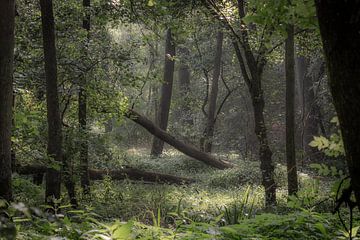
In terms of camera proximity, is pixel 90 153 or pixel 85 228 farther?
pixel 90 153

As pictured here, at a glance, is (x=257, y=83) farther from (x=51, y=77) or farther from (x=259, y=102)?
(x=51, y=77)

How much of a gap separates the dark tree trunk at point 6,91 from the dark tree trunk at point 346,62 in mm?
3091

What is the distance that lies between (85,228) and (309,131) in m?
17.9

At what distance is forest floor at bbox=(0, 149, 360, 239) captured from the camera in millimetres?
3609

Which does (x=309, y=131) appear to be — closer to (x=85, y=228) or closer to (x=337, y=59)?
(x=85, y=228)

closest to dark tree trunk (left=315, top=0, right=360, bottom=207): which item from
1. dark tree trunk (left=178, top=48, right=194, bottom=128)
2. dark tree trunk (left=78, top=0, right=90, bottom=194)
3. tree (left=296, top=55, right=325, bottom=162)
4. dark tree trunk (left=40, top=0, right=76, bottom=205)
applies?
dark tree trunk (left=40, top=0, right=76, bottom=205)

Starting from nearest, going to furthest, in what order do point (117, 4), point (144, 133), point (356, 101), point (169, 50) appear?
1. point (356, 101)
2. point (117, 4)
3. point (169, 50)
4. point (144, 133)

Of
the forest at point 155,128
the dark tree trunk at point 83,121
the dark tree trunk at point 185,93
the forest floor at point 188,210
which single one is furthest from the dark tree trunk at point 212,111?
the dark tree trunk at point 83,121

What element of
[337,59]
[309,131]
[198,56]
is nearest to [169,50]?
[198,56]

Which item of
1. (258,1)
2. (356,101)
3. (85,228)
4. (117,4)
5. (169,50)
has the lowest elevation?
(85,228)

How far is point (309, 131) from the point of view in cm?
2047

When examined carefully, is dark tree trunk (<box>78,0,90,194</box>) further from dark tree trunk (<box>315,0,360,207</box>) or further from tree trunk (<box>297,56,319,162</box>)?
tree trunk (<box>297,56,319,162</box>)

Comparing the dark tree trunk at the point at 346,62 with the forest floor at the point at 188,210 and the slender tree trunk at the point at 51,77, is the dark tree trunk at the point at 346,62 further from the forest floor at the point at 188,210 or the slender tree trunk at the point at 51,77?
the slender tree trunk at the point at 51,77

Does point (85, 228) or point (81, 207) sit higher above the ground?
point (85, 228)
